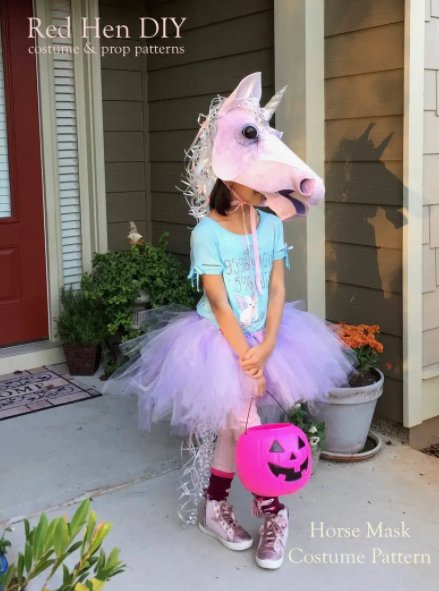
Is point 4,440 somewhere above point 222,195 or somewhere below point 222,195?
below

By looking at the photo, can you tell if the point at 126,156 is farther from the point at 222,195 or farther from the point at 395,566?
the point at 395,566

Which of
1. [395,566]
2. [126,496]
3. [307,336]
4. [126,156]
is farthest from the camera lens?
[126,156]

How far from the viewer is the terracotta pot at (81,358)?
4.37 m

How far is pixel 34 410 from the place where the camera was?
389cm

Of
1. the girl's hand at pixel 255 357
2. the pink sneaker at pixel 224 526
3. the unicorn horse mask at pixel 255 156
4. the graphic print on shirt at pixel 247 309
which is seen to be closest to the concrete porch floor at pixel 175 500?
the pink sneaker at pixel 224 526

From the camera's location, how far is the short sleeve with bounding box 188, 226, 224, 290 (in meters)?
2.54

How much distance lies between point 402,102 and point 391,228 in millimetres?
539

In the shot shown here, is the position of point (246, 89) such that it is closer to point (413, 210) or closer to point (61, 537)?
point (413, 210)

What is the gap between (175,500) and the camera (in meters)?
2.97

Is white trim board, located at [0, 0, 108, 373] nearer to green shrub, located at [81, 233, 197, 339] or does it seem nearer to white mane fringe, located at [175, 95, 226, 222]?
green shrub, located at [81, 233, 197, 339]

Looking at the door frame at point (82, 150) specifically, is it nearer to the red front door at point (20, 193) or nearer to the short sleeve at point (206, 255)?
the red front door at point (20, 193)

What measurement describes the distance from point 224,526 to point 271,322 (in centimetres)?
73

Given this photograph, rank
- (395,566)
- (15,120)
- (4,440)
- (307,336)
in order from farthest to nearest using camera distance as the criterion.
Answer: (15,120) < (4,440) < (307,336) < (395,566)

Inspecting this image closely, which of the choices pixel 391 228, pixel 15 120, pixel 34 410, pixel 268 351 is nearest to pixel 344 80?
pixel 391 228
